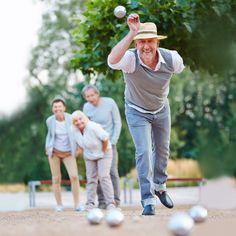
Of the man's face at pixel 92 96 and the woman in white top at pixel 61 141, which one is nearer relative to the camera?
the man's face at pixel 92 96

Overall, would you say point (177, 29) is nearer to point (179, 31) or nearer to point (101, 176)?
point (179, 31)

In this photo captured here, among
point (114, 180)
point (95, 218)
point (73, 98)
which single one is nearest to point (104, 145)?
point (114, 180)

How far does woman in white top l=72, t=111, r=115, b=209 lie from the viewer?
294 inches

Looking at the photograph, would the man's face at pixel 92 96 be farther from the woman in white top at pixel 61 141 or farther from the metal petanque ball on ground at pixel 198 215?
the metal petanque ball on ground at pixel 198 215

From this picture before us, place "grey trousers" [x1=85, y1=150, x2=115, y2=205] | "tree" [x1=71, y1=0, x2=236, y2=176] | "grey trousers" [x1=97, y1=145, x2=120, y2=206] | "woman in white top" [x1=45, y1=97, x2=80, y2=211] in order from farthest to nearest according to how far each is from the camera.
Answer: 1. "woman in white top" [x1=45, y1=97, x2=80, y2=211]
2. "grey trousers" [x1=97, y1=145, x2=120, y2=206]
3. "tree" [x1=71, y1=0, x2=236, y2=176]
4. "grey trousers" [x1=85, y1=150, x2=115, y2=205]

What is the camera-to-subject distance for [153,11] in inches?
302

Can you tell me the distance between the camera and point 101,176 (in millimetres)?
7609

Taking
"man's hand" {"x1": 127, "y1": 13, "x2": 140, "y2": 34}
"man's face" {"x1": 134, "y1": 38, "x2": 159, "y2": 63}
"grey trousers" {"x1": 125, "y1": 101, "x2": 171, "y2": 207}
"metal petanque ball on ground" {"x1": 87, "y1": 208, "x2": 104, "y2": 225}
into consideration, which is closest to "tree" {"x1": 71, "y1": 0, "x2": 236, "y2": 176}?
"grey trousers" {"x1": 125, "y1": 101, "x2": 171, "y2": 207}

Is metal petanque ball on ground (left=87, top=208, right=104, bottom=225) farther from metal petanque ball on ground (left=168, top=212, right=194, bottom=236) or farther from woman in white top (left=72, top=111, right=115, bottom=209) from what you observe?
woman in white top (left=72, top=111, right=115, bottom=209)

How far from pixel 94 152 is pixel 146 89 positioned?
2125 millimetres

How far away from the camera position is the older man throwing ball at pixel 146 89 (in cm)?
541

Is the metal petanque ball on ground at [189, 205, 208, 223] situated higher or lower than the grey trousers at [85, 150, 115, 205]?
higher

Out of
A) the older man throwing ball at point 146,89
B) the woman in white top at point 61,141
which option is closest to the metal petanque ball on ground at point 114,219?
the older man throwing ball at point 146,89

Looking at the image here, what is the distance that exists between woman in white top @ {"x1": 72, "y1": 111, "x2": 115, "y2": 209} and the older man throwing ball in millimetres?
1610
